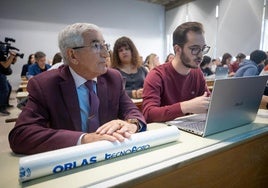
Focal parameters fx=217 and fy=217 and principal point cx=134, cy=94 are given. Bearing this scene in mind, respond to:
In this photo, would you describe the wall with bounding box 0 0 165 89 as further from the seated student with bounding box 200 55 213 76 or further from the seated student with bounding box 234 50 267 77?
the seated student with bounding box 234 50 267 77

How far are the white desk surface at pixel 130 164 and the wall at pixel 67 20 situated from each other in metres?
6.97

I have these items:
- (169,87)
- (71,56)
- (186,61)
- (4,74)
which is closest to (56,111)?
(71,56)

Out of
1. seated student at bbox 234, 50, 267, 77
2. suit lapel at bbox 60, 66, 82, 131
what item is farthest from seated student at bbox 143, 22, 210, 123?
seated student at bbox 234, 50, 267, 77

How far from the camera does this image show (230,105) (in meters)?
0.79

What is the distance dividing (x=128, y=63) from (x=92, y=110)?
1.56 meters

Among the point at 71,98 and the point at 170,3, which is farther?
the point at 170,3

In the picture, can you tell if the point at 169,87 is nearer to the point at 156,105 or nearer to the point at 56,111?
the point at 156,105

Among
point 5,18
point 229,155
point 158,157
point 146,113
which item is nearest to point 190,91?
point 146,113

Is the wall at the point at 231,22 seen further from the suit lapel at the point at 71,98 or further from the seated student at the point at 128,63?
the suit lapel at the point at 71,98


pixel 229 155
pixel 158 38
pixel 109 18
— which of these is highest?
pixel 109 18

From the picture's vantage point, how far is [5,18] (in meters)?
6.39

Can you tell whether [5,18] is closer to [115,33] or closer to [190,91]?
[115,33]

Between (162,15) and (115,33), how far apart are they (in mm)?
2439

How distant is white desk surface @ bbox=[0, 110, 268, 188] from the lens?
0.52 metres
